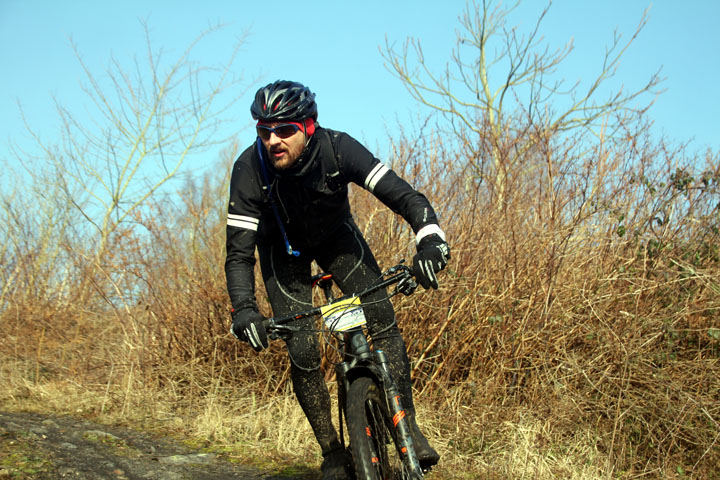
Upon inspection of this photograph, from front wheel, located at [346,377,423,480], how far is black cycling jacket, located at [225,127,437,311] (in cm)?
75

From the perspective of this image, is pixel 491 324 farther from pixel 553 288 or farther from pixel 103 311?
pixel 103 311

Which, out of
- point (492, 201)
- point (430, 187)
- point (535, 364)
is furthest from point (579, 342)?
point (430, 187)

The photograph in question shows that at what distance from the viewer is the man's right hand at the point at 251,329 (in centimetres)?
295

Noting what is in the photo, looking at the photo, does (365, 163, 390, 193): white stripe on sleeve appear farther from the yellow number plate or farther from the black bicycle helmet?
the yellow number plate

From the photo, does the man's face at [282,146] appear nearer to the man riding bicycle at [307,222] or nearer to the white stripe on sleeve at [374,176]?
the man riding bicycle at [307,222]

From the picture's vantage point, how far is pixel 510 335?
5.69 metres

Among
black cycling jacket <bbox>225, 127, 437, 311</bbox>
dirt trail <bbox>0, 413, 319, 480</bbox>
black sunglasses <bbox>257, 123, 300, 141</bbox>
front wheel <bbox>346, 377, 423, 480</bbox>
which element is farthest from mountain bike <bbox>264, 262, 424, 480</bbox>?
dirt trail <bbox>0, 413, 319, 480</bbox>

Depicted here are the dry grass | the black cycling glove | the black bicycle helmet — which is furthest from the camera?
the dry grass

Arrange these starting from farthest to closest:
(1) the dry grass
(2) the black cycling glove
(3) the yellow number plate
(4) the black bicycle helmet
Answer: (1) the dry grass < (4) the black bicycle helmet < (3) the yellow number plate < (2) the black cycling glove

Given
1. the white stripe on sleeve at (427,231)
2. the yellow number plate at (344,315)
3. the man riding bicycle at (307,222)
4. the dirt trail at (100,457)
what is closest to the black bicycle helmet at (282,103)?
the man riding bicycle at (307,222)

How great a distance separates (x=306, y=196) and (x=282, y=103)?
0.51m

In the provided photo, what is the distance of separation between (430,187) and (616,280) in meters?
1.90

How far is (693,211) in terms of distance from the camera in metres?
5.96

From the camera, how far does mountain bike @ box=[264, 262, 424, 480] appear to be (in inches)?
116
